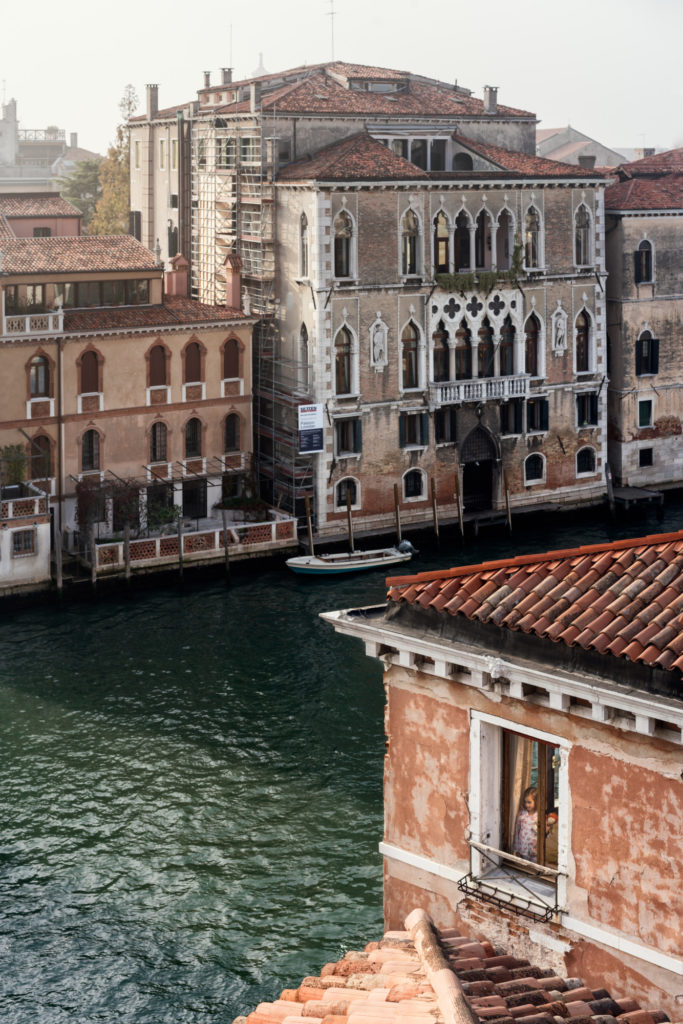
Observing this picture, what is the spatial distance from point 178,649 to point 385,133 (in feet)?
67.1

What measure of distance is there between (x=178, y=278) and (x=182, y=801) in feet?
80.3

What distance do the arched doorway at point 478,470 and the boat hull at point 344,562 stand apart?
247 inches

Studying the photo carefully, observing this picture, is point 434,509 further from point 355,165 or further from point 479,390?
point 355,165

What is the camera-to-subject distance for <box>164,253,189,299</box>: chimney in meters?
49.4

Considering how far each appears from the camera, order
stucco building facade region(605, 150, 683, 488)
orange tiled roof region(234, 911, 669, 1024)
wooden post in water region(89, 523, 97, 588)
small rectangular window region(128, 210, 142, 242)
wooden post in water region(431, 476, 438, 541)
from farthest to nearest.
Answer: small rectangular window region(128, 210, 142, 242) → stucco building facade region(605, 150, 683, 488) → wooden post in water region(431, 476, 438, 541) → wooden post in water region(89, 523, 97, 588) → orange tiled roof region(234, 911, 669, 1024)

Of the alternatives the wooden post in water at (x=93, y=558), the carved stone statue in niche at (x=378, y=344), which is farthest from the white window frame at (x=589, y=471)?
the wooden post in water at (x=93, y=558)

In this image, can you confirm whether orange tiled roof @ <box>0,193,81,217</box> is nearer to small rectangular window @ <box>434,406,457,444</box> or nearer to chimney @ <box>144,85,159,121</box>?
chimney @ <box>144,85,159,121</box>

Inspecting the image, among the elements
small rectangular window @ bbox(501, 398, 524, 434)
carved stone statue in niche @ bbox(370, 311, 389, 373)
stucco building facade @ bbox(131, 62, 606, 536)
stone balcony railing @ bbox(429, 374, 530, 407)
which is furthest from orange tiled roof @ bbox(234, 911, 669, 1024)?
small rectangular window @ bbox(501, 398, 524, 434)

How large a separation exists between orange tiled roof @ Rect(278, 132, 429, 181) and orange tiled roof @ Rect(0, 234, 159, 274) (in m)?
5.36

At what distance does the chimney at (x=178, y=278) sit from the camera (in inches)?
1944

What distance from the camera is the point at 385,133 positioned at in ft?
164

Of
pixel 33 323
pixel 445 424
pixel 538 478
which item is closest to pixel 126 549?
pixel 33 323

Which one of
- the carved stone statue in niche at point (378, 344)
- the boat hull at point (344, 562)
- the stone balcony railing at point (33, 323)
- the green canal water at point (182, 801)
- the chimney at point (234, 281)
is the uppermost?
the chimney at point (234, 281)

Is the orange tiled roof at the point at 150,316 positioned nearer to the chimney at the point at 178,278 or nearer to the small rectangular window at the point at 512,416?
the chimney at the point at 178,278
